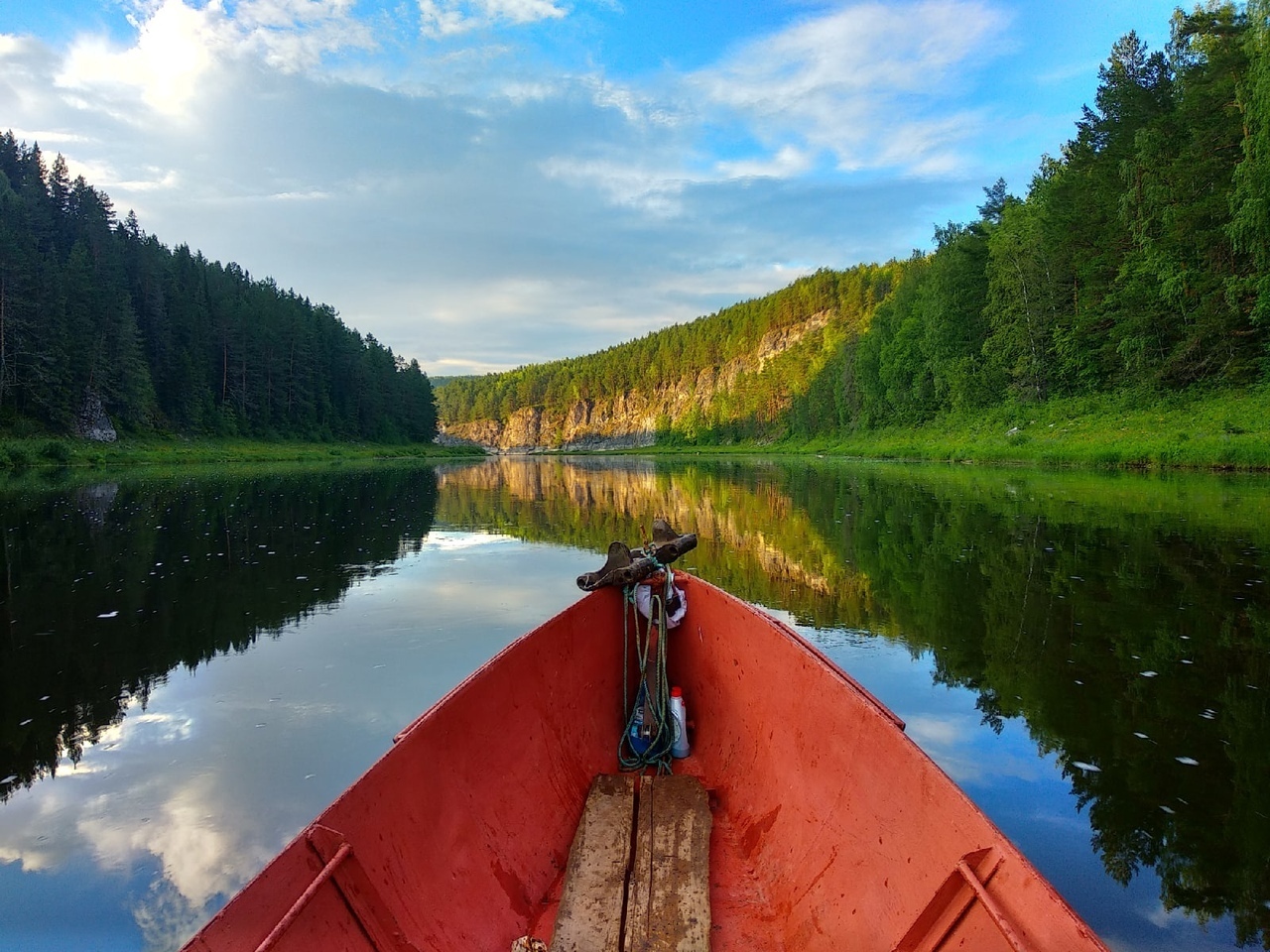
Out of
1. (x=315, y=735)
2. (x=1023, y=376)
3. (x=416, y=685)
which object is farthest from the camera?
(x=1023, y=376)

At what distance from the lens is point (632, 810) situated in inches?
164

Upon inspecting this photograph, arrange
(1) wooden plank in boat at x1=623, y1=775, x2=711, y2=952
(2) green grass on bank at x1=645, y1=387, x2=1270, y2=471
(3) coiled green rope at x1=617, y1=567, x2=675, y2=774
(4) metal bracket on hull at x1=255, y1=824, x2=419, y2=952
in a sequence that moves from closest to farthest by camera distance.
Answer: (4) metal bracket on hull at x1=255, y1=824, x2=419, y2=952
(1) wooden plank in boat at x1=623, y1=775, x2=711, y2=952
(3) coiled green rope at x1=617, y1=567, x2=675, y2=774
(2) green grass on bank at x1=645, y1=387, x2=1270, y2=471

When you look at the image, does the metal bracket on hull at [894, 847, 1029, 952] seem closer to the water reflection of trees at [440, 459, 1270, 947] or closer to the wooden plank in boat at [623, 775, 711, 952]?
the wooden plank in boat at [623, 775, 711, 952]

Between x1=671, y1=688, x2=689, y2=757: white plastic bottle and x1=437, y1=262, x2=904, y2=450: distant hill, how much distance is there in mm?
69898

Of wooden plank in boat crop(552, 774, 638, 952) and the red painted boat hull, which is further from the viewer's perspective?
wooden plank in boat crop(552, 774, 638, 952)

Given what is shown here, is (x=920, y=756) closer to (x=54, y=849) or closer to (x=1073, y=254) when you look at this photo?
(x=54, y=849)

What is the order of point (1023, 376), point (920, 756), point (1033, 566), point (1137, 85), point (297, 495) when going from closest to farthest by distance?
point (920, 756) < point (1033, 566) < point (297, 495) < point (1137, 85) < point (1023, 376)

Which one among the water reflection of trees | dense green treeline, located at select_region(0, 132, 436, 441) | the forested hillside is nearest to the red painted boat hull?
the water reflection of trees

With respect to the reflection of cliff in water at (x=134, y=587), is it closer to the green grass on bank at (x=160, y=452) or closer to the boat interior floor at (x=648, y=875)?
the boat interior floor at (x=648, y=875)

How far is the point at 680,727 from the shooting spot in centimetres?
494

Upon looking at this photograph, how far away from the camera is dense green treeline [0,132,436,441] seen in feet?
132

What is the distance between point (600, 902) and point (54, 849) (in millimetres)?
2991

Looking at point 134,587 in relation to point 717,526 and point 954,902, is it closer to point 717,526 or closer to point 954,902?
point 954,902

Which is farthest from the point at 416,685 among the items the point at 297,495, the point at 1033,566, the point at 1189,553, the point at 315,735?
the point at 297,495
